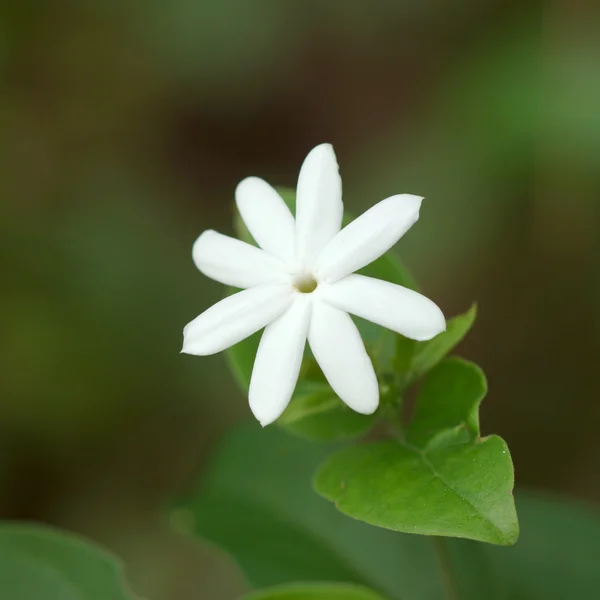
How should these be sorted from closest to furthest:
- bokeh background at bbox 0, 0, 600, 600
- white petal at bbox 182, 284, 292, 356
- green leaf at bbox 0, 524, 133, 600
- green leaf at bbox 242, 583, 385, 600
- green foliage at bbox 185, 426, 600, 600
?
1. white petal at bbox 182, 284, 292, 356
2. green leaf at bbox 242, 583, 385, 600
3. green leaf at bbox 0, 524, 133, 600
4. green foliage at bbox 185, 426, 600, 600
5. bokeh background at bbox 0, 0, 600, 600

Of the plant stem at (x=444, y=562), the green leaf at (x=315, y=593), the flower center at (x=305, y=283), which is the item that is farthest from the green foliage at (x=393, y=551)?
the flower center at (x=305, y=283)

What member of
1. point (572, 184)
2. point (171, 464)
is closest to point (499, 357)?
point (572, 184)

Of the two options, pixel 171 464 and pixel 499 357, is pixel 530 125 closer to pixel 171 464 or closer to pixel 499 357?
pixel 499 357

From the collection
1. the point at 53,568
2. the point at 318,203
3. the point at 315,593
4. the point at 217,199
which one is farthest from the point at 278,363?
the point at 217,199

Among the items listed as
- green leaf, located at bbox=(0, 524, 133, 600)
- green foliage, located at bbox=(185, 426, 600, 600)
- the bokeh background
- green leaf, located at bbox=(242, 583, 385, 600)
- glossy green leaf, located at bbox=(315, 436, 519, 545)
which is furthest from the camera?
the bokeh background

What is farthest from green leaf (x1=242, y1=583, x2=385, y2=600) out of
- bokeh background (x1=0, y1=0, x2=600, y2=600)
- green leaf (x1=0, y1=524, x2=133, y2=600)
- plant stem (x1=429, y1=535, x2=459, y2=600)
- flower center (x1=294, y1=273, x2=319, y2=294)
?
bokeh background (x1=0, y1=0, x2=600, y2=600)

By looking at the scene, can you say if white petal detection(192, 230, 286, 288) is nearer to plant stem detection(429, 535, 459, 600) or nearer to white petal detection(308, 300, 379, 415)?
white petal detection(308, 300, 379, 415)
